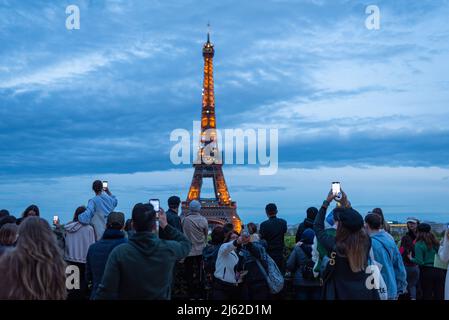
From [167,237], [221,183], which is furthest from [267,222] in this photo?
[221,183]

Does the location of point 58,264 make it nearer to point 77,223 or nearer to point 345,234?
point 345,234

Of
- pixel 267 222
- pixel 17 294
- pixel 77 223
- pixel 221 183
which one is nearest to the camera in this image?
pixel 17 294

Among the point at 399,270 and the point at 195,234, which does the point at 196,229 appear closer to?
the point at 195,234

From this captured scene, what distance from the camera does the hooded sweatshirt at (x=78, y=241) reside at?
40.2 feet

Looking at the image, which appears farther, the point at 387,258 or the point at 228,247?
the point at 228,247

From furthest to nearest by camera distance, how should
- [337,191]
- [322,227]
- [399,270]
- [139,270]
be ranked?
[399,270], [337,191], [322,227], [139,270]

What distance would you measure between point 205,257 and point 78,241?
2560mm

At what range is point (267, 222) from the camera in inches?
531

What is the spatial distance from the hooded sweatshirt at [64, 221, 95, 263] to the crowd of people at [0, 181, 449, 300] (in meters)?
0.02

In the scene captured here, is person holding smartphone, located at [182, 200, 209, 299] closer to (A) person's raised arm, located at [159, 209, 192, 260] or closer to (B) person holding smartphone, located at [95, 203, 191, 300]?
(A) person's raised arm, located at [159, 209, 192, 260]

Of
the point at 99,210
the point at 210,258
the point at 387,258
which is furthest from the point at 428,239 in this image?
the point at 99,210

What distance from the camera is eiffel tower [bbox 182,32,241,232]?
236 ft

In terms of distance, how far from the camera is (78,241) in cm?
1225
